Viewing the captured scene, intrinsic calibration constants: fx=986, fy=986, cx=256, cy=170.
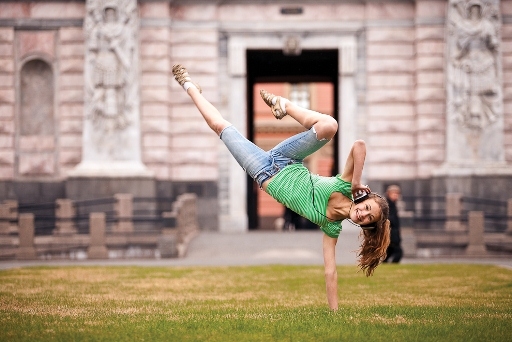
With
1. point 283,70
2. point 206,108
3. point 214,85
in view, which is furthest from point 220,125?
point 283,70

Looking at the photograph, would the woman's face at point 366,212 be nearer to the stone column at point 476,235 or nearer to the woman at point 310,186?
the woman at point 310,186

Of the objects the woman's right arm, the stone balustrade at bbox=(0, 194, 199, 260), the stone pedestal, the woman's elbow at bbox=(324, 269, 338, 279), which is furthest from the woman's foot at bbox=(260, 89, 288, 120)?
the stone pedestal

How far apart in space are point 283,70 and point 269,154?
26585 mm

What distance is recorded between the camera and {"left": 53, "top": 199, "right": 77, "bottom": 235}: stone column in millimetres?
24750

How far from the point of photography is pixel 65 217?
24.8 metres

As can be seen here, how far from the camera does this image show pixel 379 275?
16.8m

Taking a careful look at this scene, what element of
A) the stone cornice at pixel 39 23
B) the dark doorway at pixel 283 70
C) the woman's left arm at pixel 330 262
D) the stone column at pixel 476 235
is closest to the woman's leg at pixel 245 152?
the woman's left arm at pixel 330 262

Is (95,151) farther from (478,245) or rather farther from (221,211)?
(478,245)

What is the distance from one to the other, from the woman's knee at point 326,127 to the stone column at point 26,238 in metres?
14.4

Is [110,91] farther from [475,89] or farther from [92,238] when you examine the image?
[475,89]

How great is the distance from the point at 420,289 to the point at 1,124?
19.1 metres

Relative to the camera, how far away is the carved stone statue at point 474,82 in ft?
94.5

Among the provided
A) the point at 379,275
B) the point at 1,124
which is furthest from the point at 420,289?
the point at 1,124

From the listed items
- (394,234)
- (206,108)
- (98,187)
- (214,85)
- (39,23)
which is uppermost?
(39,23)
